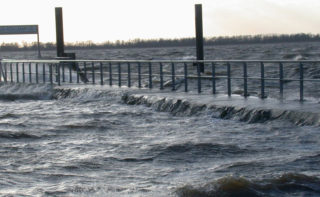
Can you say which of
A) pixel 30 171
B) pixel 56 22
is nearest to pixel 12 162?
pixel 30 171

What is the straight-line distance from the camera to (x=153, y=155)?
1100 cm

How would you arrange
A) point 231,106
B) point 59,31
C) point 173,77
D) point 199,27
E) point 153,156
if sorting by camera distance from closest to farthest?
point 153,156
point 231,106
point 173,77
point 199,27
point 59,31

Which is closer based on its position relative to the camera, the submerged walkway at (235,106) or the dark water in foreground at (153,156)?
the dark water in foreground at (153,156)

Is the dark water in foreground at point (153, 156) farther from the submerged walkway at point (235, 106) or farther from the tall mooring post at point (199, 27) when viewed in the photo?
the tall mooring post at point (199, 27)

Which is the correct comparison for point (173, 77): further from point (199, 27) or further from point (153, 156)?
point (199, 27)

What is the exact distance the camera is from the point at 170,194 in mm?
8273

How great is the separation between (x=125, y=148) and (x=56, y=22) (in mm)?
23544

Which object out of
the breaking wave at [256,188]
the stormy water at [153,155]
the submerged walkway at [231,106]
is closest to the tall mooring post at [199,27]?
the submerged walkway at [231,106]

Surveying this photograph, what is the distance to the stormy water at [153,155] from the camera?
28.1 ft

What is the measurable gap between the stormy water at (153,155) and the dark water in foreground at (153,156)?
0.01 m

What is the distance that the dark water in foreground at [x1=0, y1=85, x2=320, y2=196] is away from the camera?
8.55 meters

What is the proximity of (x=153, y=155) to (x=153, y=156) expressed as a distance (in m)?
0.08

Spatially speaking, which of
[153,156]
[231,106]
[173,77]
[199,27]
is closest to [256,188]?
[153,156]

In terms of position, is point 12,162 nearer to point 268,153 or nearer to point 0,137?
point 0,137
